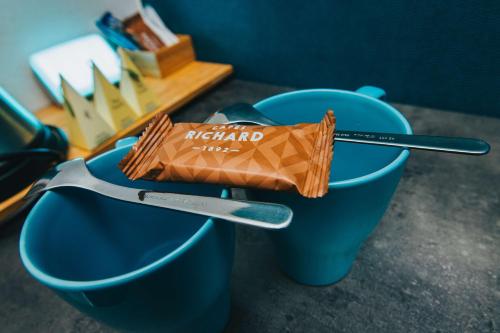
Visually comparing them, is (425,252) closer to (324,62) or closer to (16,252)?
(324,62)

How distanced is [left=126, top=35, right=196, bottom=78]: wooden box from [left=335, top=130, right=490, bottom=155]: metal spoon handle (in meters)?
0.66

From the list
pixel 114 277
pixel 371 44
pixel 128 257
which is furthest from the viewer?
pixel 371 44

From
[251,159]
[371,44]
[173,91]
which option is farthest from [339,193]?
[173,91]

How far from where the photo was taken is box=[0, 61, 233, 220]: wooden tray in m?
0.63

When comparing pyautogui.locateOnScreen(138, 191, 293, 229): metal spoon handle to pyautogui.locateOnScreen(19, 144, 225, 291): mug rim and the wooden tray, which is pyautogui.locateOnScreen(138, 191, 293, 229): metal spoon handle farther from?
the wooden tray

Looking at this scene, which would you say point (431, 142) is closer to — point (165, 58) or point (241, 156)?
point (241, 156)

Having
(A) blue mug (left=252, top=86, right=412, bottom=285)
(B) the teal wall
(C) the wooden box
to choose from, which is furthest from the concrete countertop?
(C) the wooden box

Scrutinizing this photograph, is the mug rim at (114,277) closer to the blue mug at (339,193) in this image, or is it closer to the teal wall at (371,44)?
the blue mug at (339,193)

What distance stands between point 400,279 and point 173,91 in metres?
0.60

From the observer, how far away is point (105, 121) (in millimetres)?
605

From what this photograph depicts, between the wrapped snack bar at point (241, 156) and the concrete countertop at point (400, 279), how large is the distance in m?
0.19

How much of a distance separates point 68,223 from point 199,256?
0.14 m

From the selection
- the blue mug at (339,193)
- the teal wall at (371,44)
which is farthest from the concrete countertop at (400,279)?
the teal wall at (371,44)

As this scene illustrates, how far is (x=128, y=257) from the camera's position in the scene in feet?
1.19
